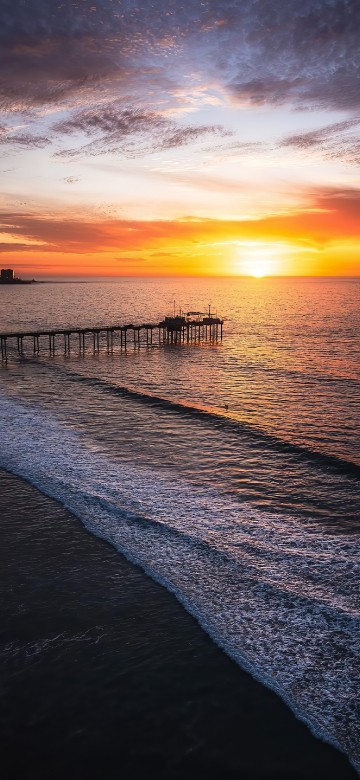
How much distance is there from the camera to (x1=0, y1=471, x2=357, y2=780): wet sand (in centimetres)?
950

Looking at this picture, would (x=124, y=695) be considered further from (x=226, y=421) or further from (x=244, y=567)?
(x=226, y=421)

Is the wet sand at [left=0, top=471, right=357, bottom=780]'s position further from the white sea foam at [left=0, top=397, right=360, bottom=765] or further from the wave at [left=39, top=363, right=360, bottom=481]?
the wave at [left=39, top=363, right=360, bottom=481]

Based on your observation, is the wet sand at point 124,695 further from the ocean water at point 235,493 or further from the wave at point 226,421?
the wave at point 226,421

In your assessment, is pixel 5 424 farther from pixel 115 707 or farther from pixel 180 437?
pixel 115 707

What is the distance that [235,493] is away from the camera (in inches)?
866

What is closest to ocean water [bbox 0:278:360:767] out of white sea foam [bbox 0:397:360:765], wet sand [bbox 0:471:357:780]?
white sea foam [bbox 0:397:360:765]

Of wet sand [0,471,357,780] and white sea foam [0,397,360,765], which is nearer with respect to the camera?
wet sand [0,471,357,780]

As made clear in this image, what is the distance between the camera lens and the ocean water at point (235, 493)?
1230 centimetres

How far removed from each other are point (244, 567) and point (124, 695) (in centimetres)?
568

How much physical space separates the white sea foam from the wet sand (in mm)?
501

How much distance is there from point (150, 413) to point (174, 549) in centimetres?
2080

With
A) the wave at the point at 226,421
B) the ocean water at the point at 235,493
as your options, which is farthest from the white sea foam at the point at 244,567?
the wave at the point at 226,421

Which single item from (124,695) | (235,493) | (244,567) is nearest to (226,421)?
(235,493)

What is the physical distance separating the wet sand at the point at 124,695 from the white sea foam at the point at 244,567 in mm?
501
